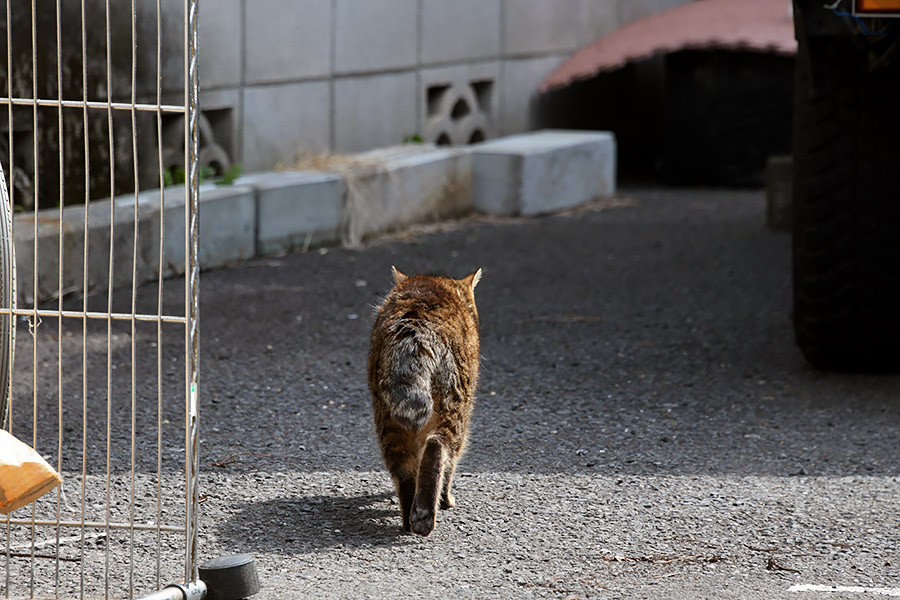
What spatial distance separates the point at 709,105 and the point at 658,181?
1077mm

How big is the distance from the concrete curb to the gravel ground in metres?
0.34

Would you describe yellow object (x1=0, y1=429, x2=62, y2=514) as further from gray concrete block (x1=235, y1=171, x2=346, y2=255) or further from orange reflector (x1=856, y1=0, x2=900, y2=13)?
gray concrete block (x1=235, y1=171, x2=346, y2=255)

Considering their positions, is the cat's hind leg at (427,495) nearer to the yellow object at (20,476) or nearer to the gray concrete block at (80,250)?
the yellow object at (20,476)

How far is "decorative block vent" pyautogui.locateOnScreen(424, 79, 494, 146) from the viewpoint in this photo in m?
9.81

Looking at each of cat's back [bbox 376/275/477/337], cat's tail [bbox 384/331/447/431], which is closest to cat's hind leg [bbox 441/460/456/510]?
cat's tail [bbox 384/331/447/431]

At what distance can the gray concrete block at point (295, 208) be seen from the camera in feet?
24.5

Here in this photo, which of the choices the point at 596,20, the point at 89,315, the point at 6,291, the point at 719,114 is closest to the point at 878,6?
the point at 89,315

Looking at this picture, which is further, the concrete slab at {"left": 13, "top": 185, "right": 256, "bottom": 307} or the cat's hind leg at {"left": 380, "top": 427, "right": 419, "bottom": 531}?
the concrete slab at {"left": 13, "top": 185, "right": 256, "bottom": 307}

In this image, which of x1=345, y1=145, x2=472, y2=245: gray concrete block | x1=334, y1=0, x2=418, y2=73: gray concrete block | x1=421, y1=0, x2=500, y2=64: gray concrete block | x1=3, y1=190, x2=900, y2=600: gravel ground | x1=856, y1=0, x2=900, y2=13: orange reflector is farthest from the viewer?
x1=421, y1=0, x2=500, y2=64: gray concrete block

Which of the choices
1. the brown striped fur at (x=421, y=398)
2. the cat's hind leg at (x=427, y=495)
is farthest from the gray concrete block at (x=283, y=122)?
the cat's hind leg at (x=427, y=495)

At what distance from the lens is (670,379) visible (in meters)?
5.00

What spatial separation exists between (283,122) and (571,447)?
4.77 m

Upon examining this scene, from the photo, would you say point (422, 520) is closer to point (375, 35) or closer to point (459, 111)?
point (375, 35)

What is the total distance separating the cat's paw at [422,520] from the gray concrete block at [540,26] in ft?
25.0
